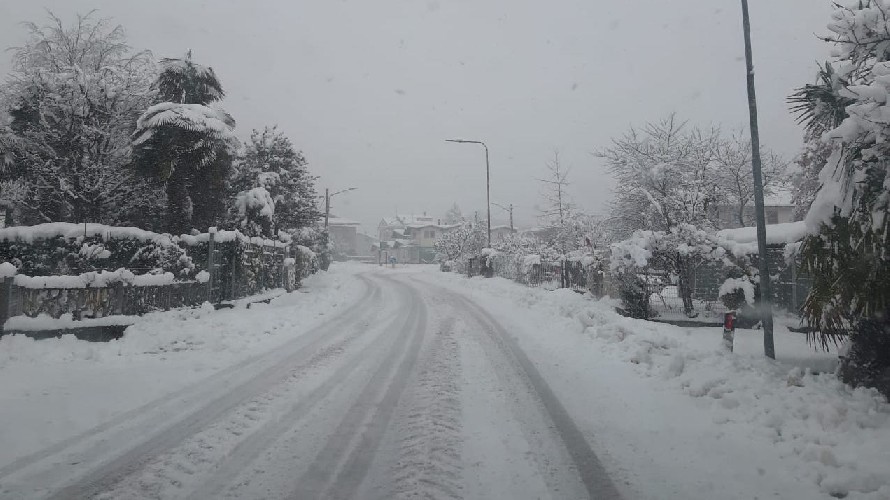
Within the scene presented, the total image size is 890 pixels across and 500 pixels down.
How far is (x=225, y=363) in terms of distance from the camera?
7715 millimetres

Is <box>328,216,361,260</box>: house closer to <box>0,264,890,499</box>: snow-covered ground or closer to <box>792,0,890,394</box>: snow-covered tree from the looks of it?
<box>0,264,890,499</box>: snow-covered ground

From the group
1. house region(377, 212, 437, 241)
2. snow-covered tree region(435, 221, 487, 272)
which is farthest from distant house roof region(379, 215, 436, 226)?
snow-covered tree region(435, 221, 487, 272)

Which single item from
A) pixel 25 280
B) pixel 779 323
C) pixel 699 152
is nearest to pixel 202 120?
pixel 25 280

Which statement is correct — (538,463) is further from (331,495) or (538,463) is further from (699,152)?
(699,152)

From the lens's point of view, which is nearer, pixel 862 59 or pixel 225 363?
pixel 862 59

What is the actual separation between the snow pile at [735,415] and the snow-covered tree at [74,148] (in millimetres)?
13453

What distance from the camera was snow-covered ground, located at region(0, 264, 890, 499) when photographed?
3664 mm

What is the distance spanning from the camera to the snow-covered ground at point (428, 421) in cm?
366

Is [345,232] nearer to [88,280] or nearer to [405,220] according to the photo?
[405,220]

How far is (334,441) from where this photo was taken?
447 centimetres

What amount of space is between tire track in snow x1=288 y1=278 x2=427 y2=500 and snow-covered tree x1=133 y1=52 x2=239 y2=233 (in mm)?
10602

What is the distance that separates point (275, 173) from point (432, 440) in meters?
18.4

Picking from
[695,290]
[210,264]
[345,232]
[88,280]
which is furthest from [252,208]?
[345,232]

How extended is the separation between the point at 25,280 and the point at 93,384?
3.74 meters
